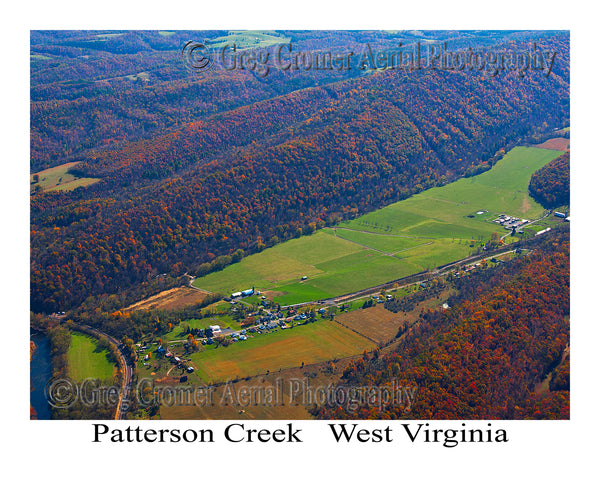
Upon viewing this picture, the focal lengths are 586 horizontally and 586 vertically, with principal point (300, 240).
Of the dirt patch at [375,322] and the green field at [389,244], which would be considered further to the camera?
the green field at [389,244]

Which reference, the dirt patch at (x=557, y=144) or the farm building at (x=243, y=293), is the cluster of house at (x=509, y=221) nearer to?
the dirt patch at (x=557, y=144)

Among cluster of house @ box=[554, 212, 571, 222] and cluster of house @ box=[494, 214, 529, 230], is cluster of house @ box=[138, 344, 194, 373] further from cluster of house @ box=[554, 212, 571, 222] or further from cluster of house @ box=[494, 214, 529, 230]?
cluster of house @ box=[554, 212, 571, 222]

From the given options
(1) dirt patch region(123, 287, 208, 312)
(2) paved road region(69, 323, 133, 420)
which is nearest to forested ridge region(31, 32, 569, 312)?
(1) dirt patch region(123, 287, 208, 312)

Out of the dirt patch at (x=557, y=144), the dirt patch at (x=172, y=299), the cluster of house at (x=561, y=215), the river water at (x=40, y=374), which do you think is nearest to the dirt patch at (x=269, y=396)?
the river water at (x=40, y=374)

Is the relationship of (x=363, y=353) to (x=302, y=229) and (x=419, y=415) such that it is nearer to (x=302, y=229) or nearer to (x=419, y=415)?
(x=419, y=415)

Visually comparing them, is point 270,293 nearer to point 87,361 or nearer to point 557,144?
point 87,361

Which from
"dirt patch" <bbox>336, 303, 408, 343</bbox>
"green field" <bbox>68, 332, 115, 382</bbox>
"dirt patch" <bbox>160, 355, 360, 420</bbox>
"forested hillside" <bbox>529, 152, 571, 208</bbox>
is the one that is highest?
"forested hillside" <bbox>529, 152, 571, 208</bbox>
